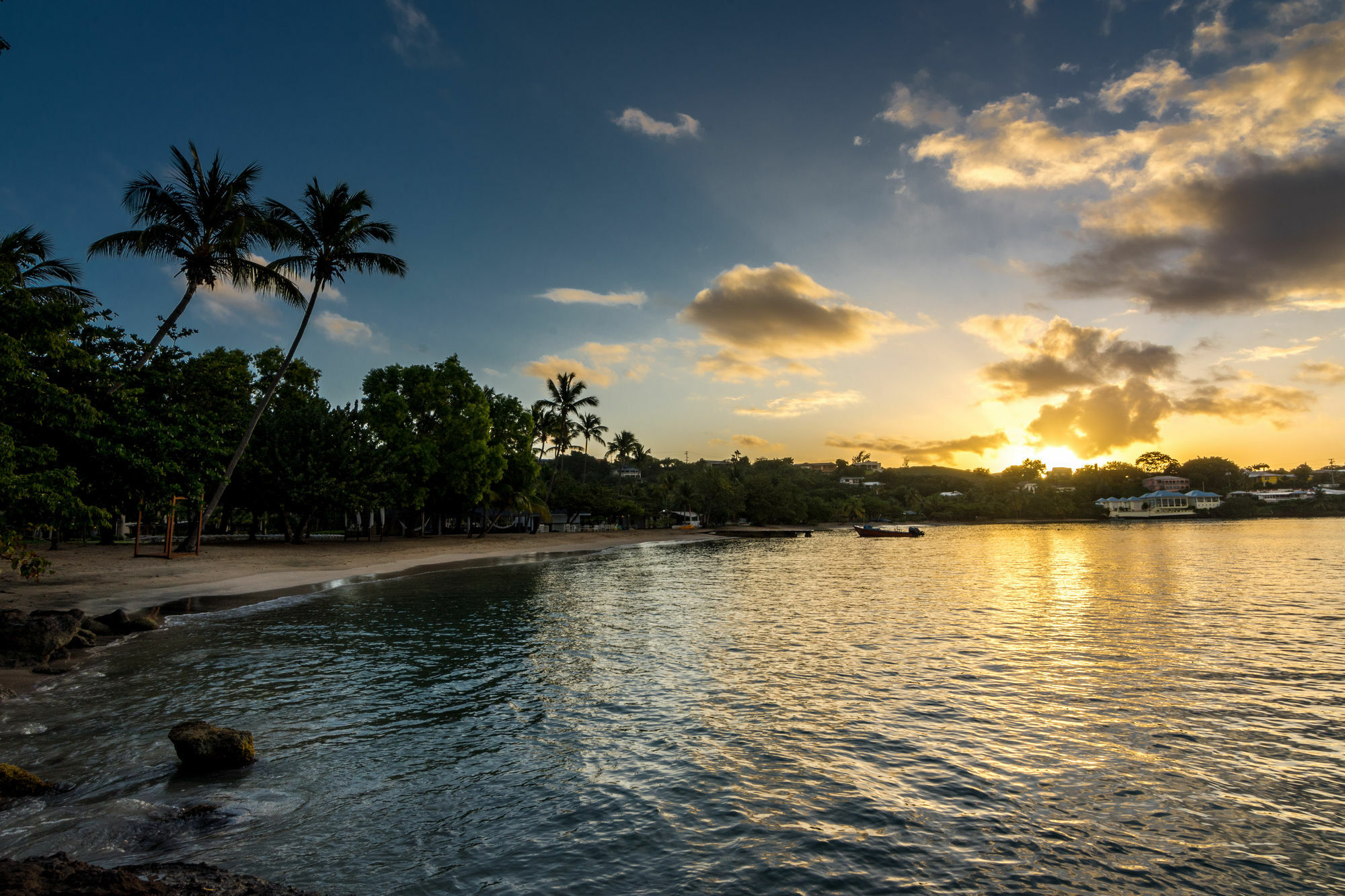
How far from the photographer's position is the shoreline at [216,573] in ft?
62.2

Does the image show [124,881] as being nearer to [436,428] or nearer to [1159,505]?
[436,428]

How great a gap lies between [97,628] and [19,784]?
11.8 m

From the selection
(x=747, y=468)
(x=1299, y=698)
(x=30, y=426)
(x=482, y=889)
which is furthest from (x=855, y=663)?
(x=747, y=468)

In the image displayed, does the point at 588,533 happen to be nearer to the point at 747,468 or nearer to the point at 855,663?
the point at 855,663

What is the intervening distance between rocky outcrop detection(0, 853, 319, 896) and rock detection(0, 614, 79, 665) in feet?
38.4

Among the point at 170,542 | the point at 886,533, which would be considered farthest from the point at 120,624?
the point at 886,533

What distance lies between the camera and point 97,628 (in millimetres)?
16469

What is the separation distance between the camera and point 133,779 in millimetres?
7871

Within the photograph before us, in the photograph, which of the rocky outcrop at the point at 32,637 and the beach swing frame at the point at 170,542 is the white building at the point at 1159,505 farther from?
the rocky outcrop at the point at 32,637

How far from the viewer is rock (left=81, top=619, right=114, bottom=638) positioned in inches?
640

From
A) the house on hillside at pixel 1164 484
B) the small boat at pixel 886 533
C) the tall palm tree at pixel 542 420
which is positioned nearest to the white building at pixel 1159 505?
the house on hillside at pixel 1164 484

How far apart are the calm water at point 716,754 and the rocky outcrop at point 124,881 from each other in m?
0.53

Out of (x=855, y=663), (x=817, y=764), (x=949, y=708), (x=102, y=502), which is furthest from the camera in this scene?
(x=102, y=502)

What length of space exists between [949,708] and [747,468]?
134 metres
